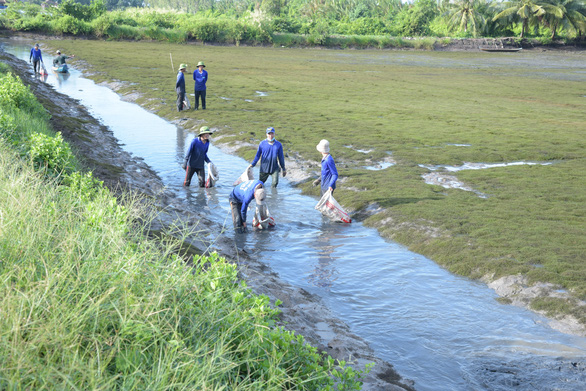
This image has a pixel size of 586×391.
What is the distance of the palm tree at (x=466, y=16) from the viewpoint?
96625mm

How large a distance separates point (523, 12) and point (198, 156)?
92.4 m

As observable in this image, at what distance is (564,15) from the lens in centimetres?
9038

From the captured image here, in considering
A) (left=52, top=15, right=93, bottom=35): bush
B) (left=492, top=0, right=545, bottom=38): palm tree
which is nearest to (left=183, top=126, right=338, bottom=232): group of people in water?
(left=52, top=15, right=93, bottom=35): bush

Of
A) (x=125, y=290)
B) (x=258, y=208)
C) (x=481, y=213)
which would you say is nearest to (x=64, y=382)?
(x=125, y=290)

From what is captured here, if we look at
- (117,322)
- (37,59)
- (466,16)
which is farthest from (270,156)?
(466,16)

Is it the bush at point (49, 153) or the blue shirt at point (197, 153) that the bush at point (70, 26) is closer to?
the blue shirt at point (197, 153)

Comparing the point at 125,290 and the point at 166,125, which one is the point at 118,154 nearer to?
the point at 166,125

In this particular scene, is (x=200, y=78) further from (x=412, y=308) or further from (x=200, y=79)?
(x=412, y=308)

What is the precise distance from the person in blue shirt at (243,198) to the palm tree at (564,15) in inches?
3626

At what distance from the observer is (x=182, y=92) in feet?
81.2

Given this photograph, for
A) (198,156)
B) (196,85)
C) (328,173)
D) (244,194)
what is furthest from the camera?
(196,85)

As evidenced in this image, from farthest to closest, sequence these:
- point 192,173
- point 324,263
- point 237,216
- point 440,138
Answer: point 440,138 < point 192,173 < point 237,216 < point 324,263

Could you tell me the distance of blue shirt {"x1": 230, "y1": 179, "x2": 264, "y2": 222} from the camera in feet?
37.1

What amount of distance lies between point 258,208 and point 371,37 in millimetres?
85182
